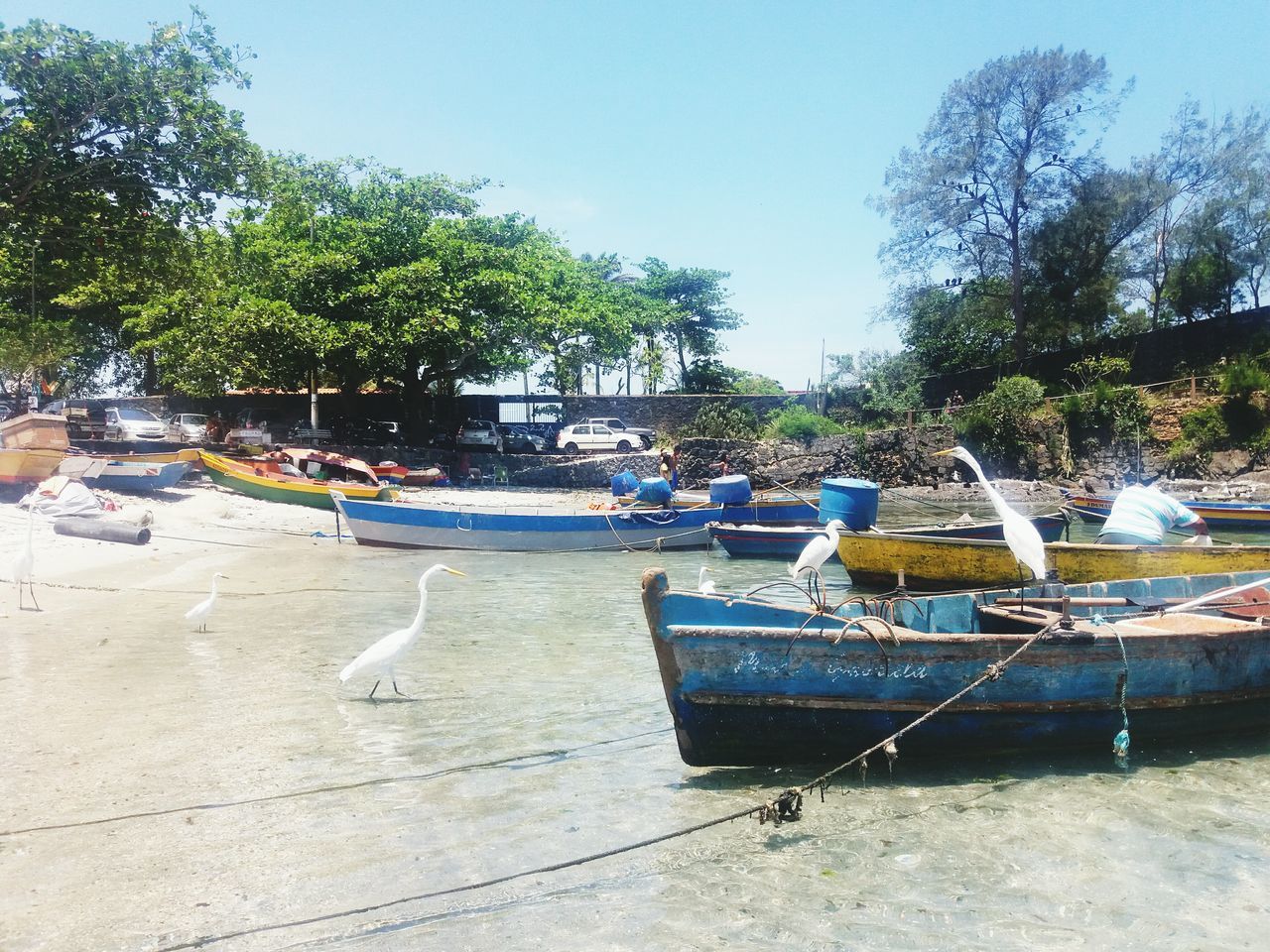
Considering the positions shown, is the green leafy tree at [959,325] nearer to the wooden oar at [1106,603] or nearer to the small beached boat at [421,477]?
the small beached boat at [421,477]

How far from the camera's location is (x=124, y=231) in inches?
625

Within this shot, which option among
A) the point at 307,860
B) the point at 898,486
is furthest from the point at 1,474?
the point at 898,486

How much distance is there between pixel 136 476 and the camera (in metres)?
19.9

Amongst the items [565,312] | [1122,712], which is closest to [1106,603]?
[1122,712]

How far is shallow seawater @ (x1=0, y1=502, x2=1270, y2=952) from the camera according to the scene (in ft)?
13.1

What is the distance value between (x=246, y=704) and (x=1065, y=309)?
120 ft

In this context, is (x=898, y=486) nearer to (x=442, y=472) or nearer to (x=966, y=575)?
(x=442, y=472)

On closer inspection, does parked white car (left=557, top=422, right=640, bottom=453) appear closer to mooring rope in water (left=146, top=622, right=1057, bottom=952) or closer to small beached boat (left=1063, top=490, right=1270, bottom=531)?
small beached boat (left=1063, top=490, right=1270, bottom=531)

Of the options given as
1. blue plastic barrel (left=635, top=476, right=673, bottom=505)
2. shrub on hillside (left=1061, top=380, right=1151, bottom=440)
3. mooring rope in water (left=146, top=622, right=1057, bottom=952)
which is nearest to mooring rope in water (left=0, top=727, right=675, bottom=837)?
mooring rope in water (left=146, top=622, right=1057, bottom=952)

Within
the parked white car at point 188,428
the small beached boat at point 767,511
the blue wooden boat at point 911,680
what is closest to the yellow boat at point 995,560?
the blue wooden boat at point 911,680

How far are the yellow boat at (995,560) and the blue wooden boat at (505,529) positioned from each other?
221 inches

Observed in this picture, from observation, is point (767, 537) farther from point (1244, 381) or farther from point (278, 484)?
point (1244, 381)

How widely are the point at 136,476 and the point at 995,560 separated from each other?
18.3 m

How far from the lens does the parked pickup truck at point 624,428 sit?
34656 millimetres
